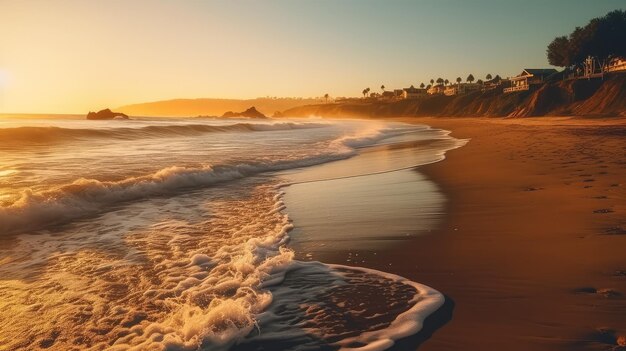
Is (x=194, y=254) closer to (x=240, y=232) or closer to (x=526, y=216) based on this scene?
(x=240, y=232)

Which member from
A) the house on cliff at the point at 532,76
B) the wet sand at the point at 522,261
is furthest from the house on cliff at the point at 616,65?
the wet sand at the point at 522,261

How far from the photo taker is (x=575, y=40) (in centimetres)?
6034

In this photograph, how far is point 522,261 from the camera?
430cm

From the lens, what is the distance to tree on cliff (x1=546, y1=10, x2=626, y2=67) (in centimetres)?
5656

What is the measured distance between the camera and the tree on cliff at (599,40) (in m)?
56.6

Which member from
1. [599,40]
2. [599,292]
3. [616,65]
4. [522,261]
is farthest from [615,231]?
[616,65]

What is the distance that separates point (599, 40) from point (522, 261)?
2723 inches

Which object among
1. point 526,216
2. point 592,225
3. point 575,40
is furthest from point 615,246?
point 575,40

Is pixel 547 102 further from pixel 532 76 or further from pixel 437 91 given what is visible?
pixel 437 91

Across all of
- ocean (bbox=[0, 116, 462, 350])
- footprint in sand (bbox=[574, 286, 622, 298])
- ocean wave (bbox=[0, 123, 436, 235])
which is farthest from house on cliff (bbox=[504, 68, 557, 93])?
footprint in sand (bbox=[574, 286, 622, 298])

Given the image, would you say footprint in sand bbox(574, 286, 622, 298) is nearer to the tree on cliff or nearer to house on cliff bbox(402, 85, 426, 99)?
Answer: the tree on cliff

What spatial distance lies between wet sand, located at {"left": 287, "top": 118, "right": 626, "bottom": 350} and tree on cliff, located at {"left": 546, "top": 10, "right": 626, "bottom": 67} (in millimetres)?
62777

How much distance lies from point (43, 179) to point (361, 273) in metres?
10.2

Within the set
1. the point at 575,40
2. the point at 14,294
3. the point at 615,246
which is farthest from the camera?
the point at 575,40
